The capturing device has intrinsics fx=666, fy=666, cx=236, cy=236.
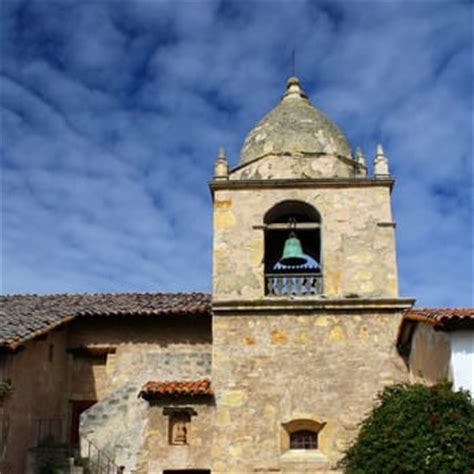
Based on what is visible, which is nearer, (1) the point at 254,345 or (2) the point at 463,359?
(2) the point at 463,359

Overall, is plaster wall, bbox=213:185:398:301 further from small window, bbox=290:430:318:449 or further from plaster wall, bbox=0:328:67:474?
plaster wall, bbox=0:328:67:474

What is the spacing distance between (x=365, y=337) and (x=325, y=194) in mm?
3262

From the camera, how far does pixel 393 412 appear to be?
37.5ft

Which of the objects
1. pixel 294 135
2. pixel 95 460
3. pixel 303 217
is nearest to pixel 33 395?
pixel 95 460

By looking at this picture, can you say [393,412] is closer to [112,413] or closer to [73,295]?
[112,413]

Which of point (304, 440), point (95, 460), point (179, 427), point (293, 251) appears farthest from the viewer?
point (293, 251)

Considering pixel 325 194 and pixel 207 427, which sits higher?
pixel 325 194

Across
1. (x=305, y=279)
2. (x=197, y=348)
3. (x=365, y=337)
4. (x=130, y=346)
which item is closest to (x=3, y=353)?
(x=130, y=346)

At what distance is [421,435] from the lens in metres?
10.6

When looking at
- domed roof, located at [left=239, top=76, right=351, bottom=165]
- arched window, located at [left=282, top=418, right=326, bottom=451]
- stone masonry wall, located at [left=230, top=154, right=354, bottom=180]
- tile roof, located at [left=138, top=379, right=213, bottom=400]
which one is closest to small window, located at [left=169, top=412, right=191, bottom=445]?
tile roof, located at [left=138, top=379, right=213, bottom=400]

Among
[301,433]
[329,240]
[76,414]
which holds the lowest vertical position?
[301,433]

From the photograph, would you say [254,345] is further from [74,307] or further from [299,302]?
[74,307]

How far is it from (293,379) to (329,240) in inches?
121

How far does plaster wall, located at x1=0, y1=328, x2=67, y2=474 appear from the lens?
13281mm
